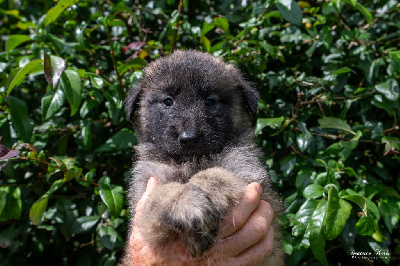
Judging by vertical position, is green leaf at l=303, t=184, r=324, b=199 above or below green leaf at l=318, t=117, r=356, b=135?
below

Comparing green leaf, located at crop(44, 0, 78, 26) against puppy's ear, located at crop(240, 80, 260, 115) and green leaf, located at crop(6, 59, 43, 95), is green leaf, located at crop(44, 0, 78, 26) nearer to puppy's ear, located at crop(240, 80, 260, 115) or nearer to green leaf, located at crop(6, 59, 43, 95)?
green leaf, located at crop(6, 59, 43, 95)

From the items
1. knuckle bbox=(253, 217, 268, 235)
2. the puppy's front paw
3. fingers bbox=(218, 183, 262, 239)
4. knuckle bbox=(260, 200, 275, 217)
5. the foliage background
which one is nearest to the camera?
the puppy's front paw

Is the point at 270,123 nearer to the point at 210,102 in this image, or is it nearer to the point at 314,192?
the point at 210,102

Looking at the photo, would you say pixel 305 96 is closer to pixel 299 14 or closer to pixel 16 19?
pixel 299 14

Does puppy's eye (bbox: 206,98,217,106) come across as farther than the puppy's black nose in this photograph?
Yes

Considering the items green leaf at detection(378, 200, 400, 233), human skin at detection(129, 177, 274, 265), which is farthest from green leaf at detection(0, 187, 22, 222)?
green leaf at detection(378, 200, 400, 233)

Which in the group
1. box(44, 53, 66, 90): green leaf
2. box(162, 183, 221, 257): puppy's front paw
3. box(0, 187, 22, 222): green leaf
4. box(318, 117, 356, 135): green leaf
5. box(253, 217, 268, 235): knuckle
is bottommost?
box(0, 187, 22, 222): green leaf
